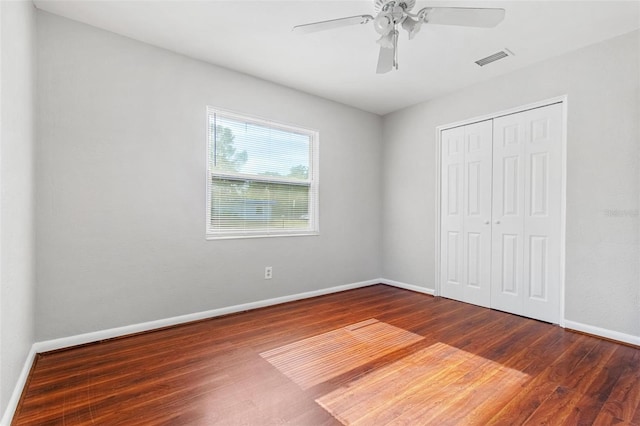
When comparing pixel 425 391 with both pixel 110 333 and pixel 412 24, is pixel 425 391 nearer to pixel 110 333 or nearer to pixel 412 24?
pixel 412 24

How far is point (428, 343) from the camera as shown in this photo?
2432 millimetres

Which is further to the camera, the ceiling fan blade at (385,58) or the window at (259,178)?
the window at (259,178)

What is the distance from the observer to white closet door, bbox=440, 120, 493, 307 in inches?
134

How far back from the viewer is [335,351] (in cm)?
227

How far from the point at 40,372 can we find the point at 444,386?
2582 millimetres

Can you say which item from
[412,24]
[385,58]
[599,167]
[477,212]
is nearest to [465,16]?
[412,24]

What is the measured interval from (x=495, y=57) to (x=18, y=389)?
435cm

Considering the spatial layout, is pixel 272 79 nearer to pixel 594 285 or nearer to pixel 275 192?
pixel 275 192

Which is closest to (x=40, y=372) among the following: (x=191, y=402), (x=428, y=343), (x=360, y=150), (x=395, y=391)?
(x=191, y=402)

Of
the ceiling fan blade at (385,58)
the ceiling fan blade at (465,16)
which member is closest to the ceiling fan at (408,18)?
the ceiling fan blade at (465,16)

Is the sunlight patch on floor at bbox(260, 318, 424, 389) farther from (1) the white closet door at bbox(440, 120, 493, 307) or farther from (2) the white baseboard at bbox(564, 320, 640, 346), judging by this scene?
(2) the white baseboard at bbox(564, 320, 640, 346)

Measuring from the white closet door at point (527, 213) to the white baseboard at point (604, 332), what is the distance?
0.47 feet

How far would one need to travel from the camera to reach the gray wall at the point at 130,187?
2270 millimetres

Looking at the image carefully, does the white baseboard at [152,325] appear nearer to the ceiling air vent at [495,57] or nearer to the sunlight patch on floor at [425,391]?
the sunlight patch on floor at [425,391]
